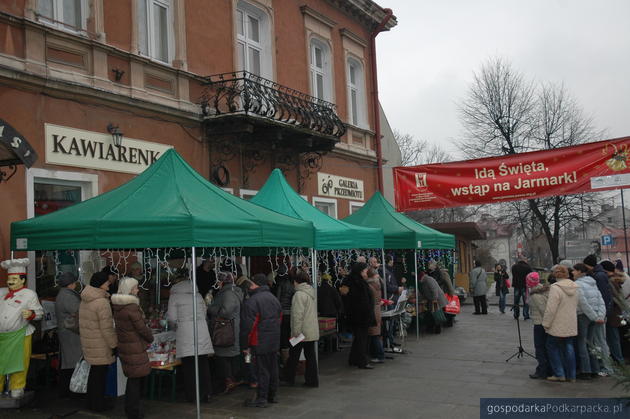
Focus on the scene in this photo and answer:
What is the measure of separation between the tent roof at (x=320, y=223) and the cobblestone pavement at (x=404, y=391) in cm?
208

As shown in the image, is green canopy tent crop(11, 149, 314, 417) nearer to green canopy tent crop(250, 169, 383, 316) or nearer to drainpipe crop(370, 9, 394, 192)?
green canopy tent crop(250, 169, 383, 316)

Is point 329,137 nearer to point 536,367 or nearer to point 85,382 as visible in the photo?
point 536,367

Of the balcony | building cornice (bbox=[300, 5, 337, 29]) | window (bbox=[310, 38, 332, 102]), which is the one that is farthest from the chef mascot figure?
window (bbox=[310, 38, 332, 102])

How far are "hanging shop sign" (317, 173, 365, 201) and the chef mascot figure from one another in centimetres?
955

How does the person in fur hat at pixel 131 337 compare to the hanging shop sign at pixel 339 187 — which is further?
the hanging shop sign at pixel 339 187

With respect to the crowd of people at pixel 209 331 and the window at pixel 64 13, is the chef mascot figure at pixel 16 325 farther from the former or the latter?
the window at pixel 64 13

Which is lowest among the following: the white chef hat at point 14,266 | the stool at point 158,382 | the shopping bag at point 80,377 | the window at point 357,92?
the stool at point 158,382

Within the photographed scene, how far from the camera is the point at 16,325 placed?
724cm

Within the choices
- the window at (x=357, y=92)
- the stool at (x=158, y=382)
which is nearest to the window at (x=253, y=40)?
the window at (x=357, y=92)

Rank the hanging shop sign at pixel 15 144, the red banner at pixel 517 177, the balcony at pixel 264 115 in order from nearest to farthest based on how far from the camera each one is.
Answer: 1. the hanging shop sign at pixel 15 144
2. the red banner at pixel 517 177
3. the balcony at pixel 264 115

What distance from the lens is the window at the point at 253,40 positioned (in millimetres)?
14055

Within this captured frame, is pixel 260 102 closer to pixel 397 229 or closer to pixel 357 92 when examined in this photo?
pixel 397 229

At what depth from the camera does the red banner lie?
11031mm

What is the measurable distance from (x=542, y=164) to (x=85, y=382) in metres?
9.06
